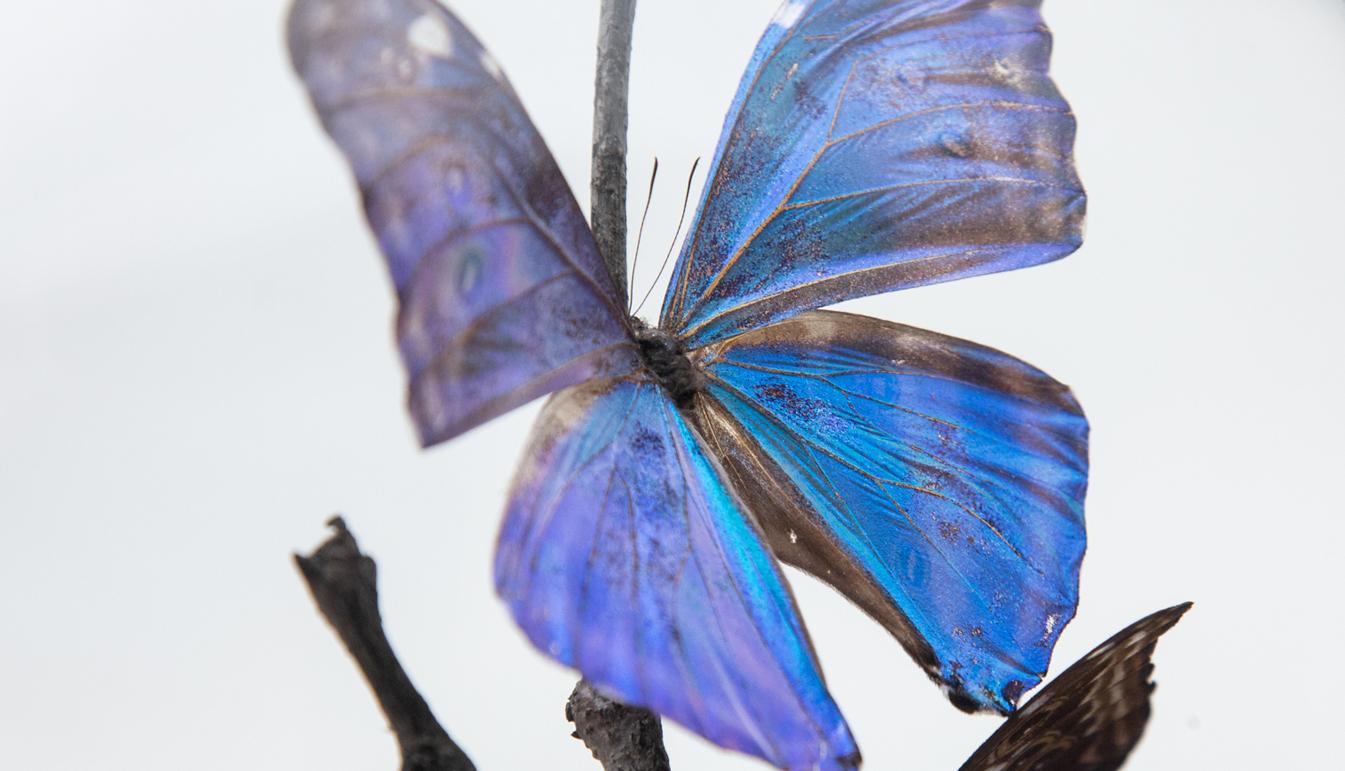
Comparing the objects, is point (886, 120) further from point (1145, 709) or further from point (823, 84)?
point (1145, 709)

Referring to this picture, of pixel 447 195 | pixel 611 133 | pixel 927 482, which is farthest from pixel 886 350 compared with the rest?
Answer: pixel 447 195

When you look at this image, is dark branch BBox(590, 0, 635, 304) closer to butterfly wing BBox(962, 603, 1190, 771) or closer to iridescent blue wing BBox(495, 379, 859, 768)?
iridescent blue wing BBox(495, 379, 859, 768)

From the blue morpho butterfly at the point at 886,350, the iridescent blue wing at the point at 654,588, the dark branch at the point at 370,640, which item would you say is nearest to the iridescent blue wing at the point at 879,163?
the blue morpho butterfly at the point at 886,350

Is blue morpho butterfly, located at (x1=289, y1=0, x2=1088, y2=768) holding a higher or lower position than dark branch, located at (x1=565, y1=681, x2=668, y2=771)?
higher

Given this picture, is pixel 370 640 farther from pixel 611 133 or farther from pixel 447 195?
pixel 611 133

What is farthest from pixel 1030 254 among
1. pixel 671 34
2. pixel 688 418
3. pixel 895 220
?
pixel 671 34

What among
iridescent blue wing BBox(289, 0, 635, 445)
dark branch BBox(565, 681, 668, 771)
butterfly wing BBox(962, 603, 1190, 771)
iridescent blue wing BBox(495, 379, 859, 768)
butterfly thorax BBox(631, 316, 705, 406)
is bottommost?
butterfly wing BBox(962, 603, 1190, 771)

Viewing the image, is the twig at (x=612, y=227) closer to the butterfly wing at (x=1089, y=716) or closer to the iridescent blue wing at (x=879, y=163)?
the iridescent blue wing at (x=879, y=163)

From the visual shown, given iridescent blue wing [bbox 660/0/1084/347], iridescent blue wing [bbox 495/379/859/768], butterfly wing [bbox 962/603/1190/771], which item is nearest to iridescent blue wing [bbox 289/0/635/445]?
iridescent blue wing [bbox 495/379/859/768]
